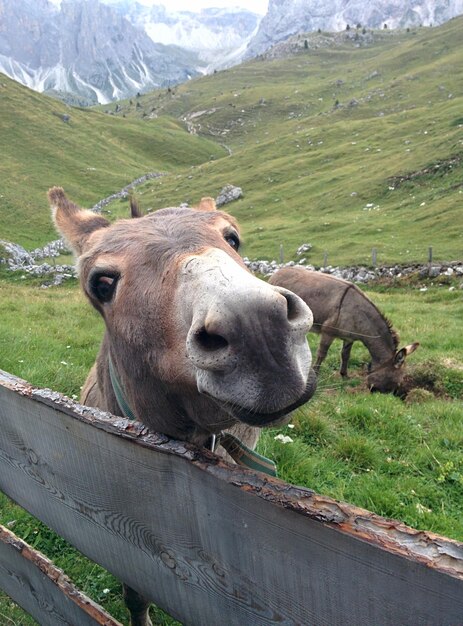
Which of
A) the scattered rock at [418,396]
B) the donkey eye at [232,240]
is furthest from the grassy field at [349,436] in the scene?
the donkey eye at [232,240]

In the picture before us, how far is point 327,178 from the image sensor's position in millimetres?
46219

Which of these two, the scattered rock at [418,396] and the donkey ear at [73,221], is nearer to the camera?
the donkey ear at [73,221]

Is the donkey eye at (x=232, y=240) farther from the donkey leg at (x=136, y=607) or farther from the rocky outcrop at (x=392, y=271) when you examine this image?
the rocky outcrop at (x=392, y=271)

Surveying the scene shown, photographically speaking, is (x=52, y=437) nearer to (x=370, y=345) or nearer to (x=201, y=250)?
(x=201, y=250)

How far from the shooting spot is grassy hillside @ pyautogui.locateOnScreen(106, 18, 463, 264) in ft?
97.6

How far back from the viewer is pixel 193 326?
1.91 metres

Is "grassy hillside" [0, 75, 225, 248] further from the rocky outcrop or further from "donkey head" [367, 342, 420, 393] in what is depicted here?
"donkey head" [367, 342, 420, 393]

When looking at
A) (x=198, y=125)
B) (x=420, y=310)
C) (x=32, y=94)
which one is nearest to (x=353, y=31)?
(x=198, y=125)

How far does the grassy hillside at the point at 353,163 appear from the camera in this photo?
97.6 ft

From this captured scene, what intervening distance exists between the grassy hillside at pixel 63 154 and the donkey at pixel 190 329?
40.0 metres

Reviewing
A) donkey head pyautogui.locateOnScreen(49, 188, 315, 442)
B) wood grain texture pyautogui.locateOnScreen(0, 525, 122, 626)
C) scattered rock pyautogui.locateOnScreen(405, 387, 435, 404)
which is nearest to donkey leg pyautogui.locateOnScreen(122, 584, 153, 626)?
wood grain texture pyautogui.locateOnScreen(0, 525, 122, 626)

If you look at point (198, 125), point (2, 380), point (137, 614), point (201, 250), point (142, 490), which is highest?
point (198, 125)

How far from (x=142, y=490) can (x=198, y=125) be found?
122 metres

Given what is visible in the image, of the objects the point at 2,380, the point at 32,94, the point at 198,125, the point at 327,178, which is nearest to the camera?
the point at 2,380
